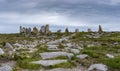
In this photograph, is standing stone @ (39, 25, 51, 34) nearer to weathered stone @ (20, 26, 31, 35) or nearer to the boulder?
weathered stone @ (20, 26, 31, 35)

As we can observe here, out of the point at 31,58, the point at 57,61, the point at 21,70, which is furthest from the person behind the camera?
the point at 31,58

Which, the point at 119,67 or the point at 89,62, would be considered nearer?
the point at 119,67

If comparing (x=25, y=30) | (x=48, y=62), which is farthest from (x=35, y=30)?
(x=48, y=62)

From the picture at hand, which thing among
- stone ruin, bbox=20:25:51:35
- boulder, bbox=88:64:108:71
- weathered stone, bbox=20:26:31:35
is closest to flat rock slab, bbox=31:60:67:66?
boulder, bbox=88:64:108:71

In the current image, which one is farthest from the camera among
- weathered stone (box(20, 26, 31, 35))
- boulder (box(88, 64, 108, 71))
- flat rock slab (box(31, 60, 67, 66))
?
weathered stone (box(20, 26, 31, 35))

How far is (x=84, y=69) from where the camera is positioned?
22.5m

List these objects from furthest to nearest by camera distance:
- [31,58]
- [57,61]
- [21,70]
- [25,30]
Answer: [25,30] → [31,58] → [57,61] → [21,70]

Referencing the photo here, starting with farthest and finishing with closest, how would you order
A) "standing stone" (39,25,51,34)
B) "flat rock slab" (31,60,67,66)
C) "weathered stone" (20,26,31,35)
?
"weathered stone" (20,26,31,35)
"standing stone" (39,25,51,34)
"flat rock slab" (31,60,67,66)

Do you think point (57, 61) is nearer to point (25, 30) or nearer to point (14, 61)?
point (14, 61)

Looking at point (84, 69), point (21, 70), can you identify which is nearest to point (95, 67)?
point (84, 69)

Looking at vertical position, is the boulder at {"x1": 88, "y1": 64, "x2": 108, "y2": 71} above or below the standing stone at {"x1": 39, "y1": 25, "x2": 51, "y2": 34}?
above

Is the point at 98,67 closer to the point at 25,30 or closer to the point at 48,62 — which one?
the point at 48,62

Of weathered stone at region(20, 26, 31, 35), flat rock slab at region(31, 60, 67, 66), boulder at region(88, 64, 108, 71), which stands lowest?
weathered stone at region(20, 26, 31, 35)

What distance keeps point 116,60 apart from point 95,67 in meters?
1.85
